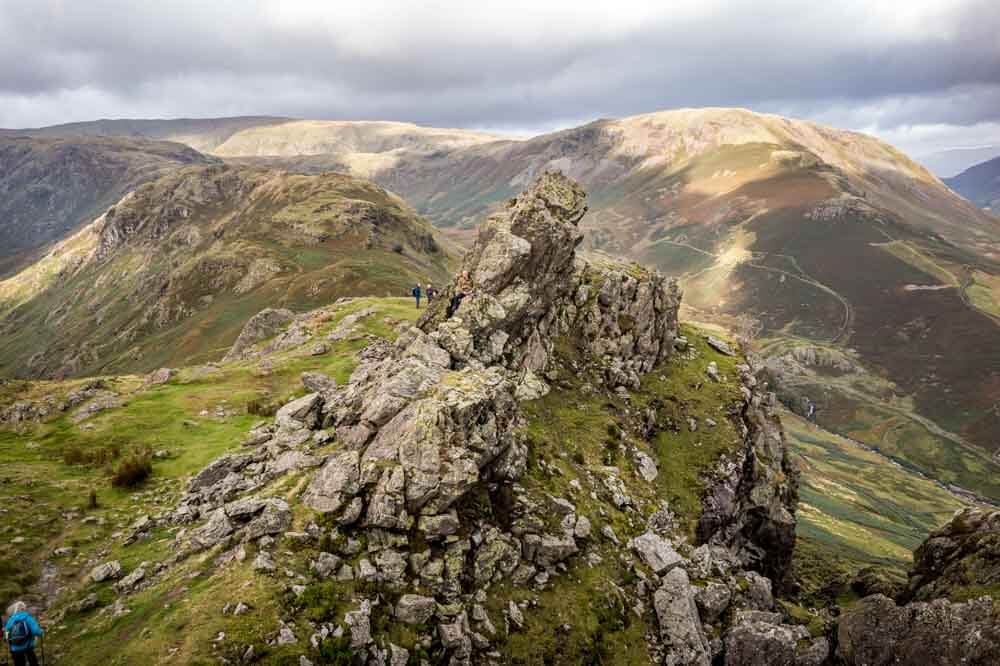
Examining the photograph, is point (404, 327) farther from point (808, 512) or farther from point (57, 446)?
point (808, 512)

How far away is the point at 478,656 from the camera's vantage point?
21688 millimetres

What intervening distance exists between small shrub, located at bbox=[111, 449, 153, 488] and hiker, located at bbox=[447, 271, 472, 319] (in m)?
20.9

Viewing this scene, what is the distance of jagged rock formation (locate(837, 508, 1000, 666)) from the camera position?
68.1 ft

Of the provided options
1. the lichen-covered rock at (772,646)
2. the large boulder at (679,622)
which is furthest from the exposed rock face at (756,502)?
the lichen-covered rock at (772,646)

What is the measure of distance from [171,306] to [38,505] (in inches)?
7140

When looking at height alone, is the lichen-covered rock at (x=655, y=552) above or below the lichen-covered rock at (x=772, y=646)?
above

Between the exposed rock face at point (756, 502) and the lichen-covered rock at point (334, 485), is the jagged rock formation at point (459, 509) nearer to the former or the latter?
the lichen-covered rock at point (334, 485)

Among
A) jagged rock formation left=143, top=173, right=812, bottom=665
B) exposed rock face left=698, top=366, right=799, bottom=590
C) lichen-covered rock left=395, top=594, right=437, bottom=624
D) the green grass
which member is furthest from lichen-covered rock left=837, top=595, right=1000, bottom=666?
the green grass

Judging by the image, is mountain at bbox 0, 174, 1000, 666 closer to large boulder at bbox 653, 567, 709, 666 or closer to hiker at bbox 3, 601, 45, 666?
large boulder at bbox 653, 567, 709, 666

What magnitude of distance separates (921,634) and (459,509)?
20.2 m

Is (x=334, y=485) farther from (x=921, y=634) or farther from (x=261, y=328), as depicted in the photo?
(x=261, y=328)

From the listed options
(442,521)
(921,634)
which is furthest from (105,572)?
(921,634)

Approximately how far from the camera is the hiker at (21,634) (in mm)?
15992

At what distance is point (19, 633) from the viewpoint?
16094 millimetres
